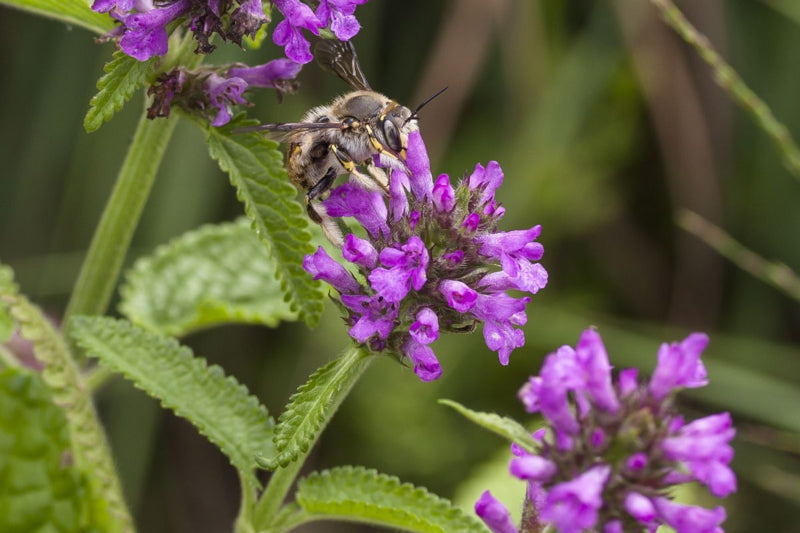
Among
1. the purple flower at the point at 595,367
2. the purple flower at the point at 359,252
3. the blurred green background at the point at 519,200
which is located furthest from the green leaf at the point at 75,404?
the blurred green background at the point at 519,200

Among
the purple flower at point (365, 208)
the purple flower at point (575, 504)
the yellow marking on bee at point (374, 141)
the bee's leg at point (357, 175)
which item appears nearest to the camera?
the purple flower at point (575, 504)

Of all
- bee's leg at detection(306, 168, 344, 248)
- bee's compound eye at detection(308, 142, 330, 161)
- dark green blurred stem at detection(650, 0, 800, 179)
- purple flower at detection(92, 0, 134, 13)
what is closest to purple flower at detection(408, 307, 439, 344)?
bee's leg at detection(306, 168, 344, 248)

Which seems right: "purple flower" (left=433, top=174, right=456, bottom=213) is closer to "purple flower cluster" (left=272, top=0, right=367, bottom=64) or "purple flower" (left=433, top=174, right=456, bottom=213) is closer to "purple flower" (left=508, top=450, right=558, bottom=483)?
"purple flower cluster" (left=272, top=0, right=367, bottom=64)

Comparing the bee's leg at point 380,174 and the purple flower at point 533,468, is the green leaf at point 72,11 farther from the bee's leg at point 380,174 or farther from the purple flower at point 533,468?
the purple flower at point 533,468

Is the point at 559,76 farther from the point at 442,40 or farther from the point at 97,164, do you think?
the point at 97,164

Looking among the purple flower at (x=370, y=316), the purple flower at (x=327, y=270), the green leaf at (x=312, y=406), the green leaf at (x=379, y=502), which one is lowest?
the green leaf at (x=379, y=502)

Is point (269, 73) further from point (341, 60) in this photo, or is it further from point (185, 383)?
point (185, 383)
